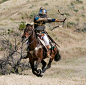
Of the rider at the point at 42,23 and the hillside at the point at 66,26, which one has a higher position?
the rider at the point at 42,23

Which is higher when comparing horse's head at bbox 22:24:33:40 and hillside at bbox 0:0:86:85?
horse's head at bbox 22:24:33:40

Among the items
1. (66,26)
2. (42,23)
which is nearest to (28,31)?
(42,23)

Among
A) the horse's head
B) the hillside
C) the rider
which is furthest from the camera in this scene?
the hillside

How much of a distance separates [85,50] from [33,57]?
16764 mm

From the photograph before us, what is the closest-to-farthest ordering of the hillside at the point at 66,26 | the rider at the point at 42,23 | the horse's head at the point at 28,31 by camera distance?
the horse's head at the point at 28,31, the rider at the point at 42,23, the hillside at the point at 66,26

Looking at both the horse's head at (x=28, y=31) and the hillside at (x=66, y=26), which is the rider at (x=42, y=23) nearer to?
the horse's head at (x=28, y=31)

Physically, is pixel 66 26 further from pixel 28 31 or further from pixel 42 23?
pixel 28 31

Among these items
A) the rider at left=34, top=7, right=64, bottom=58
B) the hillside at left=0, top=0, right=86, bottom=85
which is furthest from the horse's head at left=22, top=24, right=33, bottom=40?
the hillside at left=0, top=0, right=86, bottom=85

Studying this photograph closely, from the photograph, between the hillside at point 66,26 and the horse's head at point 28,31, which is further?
the hillside at point 66,26

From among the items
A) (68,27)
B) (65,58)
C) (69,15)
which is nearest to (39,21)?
(65,58)

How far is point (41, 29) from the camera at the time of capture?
10.1m

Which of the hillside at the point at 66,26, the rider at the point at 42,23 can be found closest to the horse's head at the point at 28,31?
the rider at the point at 42,23

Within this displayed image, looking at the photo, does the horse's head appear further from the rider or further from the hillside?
the hillside

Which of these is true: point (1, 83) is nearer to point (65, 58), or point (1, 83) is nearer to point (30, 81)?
point (30, 81)
